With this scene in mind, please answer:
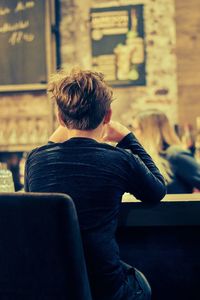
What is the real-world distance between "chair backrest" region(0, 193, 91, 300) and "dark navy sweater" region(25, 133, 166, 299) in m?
0.17

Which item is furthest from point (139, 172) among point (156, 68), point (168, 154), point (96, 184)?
point (156, 68)

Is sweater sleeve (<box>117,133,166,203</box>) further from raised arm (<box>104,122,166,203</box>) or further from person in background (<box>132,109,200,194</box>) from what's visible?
person in background (<box>132,109,200,194</box>)

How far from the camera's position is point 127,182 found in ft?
4.34

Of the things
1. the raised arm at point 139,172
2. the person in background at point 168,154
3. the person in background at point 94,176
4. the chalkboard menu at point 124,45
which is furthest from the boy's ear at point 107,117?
the chalkboard menu at point 124,45

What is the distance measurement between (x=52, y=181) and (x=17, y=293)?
326 mm

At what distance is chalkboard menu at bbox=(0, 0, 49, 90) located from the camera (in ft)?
14.2

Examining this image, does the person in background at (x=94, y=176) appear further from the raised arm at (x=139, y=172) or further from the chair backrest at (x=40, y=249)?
the chair backrest at (x=40, y=249)

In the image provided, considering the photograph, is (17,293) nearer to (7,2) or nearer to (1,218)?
(1,218)

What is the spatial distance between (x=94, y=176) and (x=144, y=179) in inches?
5.9

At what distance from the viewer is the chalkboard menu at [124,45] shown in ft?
14.2

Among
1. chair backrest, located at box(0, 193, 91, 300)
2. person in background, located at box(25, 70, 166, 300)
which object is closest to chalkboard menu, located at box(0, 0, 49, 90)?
person in background, located at box(25, 70, 166, 300)

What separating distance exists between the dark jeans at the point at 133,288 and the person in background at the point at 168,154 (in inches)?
73.4

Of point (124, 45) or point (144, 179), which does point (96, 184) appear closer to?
point (144, 179)

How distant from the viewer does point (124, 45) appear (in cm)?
432
